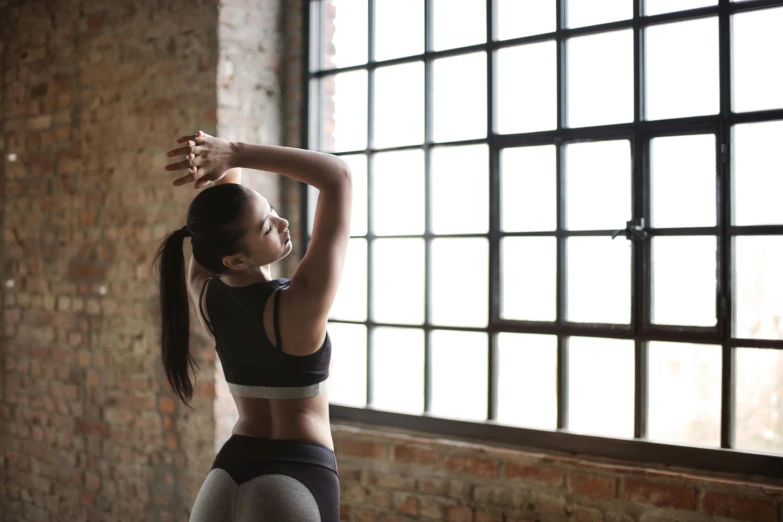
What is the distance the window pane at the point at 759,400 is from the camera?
2.21 meters

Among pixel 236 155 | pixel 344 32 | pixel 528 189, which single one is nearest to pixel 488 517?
pixel 528 189

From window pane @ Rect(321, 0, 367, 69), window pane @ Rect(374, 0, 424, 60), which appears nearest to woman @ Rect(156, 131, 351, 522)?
window pane @ Rect(374, 0, 424, 60)

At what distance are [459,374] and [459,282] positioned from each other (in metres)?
0.34

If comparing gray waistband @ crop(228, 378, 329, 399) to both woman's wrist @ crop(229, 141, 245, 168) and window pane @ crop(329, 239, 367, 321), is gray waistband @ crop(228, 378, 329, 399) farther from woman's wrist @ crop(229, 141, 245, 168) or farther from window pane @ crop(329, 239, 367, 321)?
window pane @ crop(329, 239, 367, 321)

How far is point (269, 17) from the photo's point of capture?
3.23 meters

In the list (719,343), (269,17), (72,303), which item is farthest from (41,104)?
(719,343)

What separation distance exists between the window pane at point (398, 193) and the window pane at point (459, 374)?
0.44 m

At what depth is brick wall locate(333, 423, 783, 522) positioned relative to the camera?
7.36 feet

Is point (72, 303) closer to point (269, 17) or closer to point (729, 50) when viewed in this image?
point (269, 17)

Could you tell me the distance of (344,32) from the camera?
316 cm

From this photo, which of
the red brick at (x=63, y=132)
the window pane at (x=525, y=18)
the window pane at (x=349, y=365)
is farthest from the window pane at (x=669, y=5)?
the red brick at (x=63, y=132)

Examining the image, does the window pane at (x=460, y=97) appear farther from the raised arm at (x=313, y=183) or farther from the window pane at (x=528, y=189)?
the raised arm at (x=313, y=183)

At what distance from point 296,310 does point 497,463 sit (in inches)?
49.6

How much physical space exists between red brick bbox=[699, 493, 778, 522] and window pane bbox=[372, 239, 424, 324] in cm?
117
